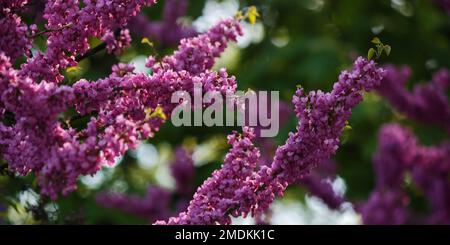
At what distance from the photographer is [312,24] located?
46.4ft

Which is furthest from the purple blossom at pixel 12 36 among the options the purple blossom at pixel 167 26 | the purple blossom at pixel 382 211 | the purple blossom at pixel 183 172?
the purple blossom at pixel 183 172

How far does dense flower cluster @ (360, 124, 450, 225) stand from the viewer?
9758 mm

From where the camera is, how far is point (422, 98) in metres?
11.2

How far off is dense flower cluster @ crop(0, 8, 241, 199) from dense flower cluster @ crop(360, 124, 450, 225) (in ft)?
16.7

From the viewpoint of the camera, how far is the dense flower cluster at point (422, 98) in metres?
Result: 11.1

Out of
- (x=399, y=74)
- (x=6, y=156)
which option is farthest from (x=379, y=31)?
(x=6, y=156)

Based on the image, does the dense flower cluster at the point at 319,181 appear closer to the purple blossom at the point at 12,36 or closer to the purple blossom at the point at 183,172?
the purple blossom at the point at 183,172

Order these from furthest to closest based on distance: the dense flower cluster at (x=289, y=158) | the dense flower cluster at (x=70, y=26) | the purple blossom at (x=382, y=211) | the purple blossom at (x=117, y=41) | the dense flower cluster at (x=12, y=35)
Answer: the purple blossom at (x=382, y=211)
the purple blossom at (x=117, y=41)
the dense flower cluster at (x=70, y=26)
the dense flower cluster at (x=12, y=35)
the dense flower cluster at (x=289, y=158)

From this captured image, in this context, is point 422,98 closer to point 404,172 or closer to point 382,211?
point 404,172

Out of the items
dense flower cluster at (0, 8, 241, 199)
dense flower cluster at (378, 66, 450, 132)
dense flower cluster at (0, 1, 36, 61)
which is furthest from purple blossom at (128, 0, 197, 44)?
dense flower cluster at (0, 1, 36, 61)

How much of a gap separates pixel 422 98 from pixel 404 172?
1199 millimetres

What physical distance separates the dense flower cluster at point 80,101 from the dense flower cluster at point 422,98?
643 centimetres

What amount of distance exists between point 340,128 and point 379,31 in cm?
1040

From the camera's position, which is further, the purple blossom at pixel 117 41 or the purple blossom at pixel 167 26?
the purple blossom at pixel 167 26
